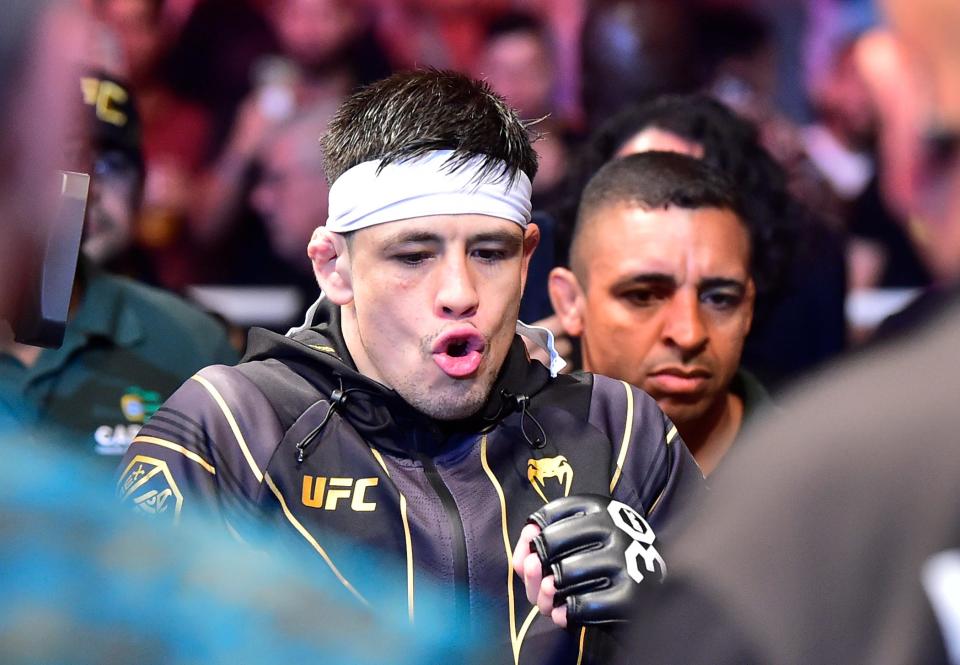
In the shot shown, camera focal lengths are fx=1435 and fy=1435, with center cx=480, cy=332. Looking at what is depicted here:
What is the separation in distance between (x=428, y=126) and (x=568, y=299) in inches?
39.6

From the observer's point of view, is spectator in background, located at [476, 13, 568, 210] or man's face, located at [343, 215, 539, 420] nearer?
man's face, located at [343, 215, 539, 420]

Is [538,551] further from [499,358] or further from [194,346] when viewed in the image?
[194,346]

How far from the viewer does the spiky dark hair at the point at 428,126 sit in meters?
2.50

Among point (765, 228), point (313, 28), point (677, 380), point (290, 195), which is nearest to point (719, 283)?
point (677, 380)

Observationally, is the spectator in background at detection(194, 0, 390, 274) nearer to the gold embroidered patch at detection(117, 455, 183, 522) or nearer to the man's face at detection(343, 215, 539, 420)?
the man's face at detection(343, 215, 539, 420)

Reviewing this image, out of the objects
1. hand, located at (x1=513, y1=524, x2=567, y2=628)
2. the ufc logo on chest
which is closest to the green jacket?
the ufc logo on chest

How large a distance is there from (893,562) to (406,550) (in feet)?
4.99

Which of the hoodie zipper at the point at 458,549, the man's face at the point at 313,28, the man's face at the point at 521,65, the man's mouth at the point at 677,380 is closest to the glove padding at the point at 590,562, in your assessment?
the hoodie zipper at the point at 458,549

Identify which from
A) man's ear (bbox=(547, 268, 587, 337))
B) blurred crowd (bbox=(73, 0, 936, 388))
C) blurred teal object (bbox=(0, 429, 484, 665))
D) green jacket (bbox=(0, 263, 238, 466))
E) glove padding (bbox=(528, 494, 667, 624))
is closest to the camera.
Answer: blurred teal object (bbox=(0, 429, 484, 665))

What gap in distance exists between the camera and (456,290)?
2422mm

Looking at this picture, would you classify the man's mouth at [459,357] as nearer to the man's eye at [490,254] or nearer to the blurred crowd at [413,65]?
the man's eye at [490,254]

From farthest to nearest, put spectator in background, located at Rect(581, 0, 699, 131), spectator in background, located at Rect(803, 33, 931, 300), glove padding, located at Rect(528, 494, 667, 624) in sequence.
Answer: spectator in background, located at Rect(803, 33, 931, 300) < spectator in background, located at Rect(581, 0, 699, 131) < glove padding, located at Rect(528, 494, 667, 624)

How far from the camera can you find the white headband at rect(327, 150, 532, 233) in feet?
8.04

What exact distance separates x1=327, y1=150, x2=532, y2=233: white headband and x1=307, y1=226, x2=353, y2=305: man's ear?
0.06 meters
